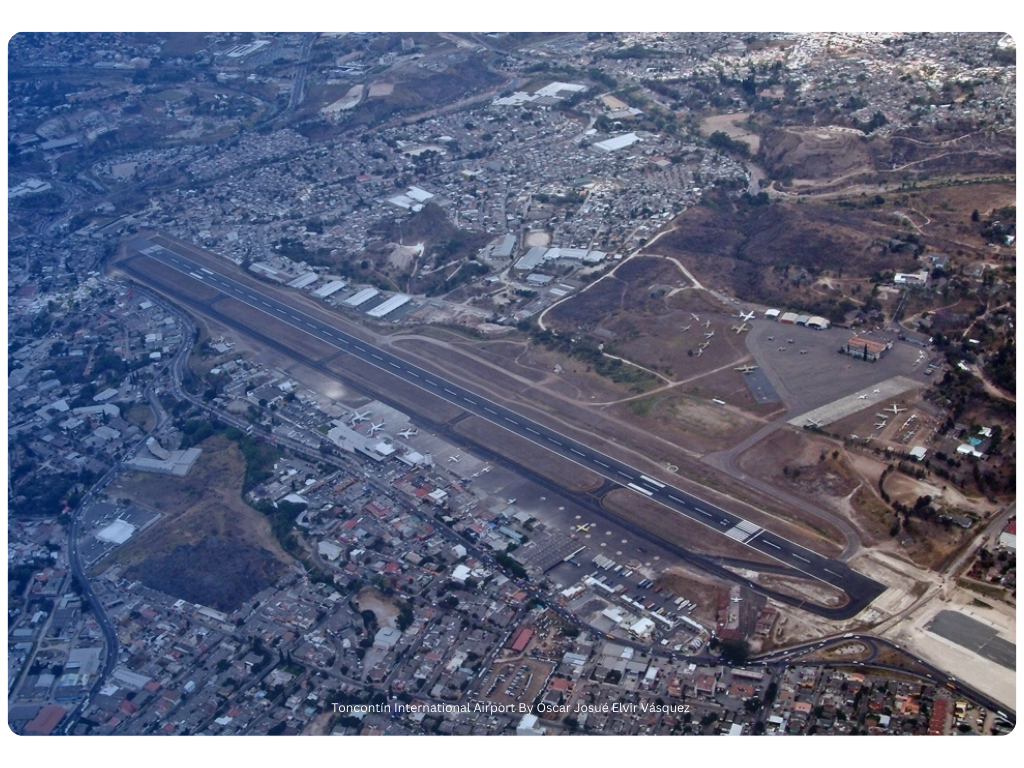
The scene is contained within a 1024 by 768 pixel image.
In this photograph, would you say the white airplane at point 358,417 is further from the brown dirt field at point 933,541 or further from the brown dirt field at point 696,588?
the brown dirt field at point 933,541

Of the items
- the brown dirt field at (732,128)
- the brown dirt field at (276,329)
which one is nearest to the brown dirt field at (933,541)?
the brown dirt field at (276,329)

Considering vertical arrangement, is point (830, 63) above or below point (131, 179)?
above

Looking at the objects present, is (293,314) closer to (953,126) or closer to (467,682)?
(467,682)

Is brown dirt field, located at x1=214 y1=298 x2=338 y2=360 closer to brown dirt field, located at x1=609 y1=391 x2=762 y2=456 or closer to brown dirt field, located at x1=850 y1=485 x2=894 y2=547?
brown dirt field, located at x1=609 y1=391 x2=762 y2=456

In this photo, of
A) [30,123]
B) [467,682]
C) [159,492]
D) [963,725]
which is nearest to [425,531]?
[467,682]

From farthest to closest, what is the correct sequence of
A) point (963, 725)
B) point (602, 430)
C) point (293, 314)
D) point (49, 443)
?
point (293, 314)
point (49, 443)
point (602, 430)
point (963, 725)

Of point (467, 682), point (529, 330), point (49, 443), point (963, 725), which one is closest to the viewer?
point (963, 725)

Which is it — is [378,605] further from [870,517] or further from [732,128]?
[732,128]
